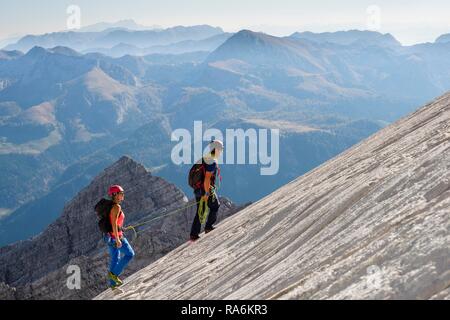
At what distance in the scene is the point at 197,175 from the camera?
66.0 ft

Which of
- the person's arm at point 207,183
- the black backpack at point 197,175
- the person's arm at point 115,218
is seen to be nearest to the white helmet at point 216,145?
the black backpack at point 197,175

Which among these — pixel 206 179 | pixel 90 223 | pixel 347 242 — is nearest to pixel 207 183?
pixel 206 179

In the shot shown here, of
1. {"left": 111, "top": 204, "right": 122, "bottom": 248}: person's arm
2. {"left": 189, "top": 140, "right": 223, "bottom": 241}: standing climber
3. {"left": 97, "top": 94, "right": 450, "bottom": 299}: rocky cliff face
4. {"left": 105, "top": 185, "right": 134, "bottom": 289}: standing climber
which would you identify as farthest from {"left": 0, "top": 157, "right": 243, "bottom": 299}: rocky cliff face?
{"left": 111, "top": 204, "right": 122, "bottom": 248}: person's arm

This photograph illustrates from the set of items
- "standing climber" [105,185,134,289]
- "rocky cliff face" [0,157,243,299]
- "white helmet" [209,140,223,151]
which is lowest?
"rocky cliff face" [0,157,243,299]

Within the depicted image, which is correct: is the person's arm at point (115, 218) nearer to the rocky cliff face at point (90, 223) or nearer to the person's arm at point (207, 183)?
the person's arm at point (207, 183)

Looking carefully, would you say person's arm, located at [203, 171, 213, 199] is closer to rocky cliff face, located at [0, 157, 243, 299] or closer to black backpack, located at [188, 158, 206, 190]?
black backpack, located at [188, 158, 206, 190]

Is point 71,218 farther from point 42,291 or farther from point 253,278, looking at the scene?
point 253,278

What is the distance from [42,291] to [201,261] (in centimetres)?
2223

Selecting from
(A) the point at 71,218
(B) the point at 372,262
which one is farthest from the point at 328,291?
(A) the point at 71,218

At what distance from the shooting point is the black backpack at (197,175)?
65.5ft

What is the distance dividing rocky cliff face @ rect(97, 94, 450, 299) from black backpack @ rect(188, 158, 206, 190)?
2.26m

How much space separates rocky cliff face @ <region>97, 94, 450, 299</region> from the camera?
9.33 metres

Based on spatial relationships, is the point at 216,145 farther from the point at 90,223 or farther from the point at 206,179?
the point at 90,223
